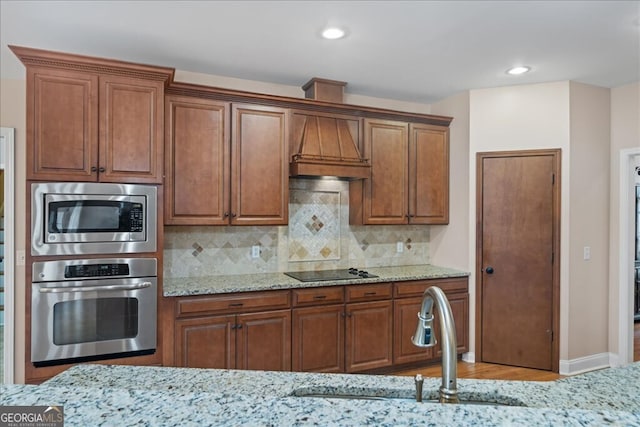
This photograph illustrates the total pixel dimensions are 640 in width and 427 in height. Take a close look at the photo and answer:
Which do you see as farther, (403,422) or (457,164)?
(457,164)

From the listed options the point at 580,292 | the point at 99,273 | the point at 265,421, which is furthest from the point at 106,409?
the point at 580,292

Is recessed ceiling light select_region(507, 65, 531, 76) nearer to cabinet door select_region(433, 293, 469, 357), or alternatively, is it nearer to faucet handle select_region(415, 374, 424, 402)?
cabinet door select_region(433, 293, 469, 357)

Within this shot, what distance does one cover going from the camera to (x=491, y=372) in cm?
378

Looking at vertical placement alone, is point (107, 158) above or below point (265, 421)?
above

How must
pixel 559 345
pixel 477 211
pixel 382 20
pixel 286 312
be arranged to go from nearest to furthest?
pixel 382 20 < pixel 286 312 < pixel 559 345 < pixel 477 211

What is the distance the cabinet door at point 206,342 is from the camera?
9.84ft

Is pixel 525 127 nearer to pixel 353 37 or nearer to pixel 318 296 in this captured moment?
pixel 353 37

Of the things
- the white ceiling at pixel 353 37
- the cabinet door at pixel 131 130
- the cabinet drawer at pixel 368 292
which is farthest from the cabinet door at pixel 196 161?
the cabinet drawer at pixel 368 292

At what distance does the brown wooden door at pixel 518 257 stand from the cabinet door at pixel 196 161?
2518mm

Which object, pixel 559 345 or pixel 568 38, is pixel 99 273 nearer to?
pixel 568 38

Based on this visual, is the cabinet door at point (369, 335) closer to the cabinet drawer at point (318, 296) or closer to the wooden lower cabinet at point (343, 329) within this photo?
the wooden lower cabinet at point (343, 329)

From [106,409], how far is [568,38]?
3.40 m

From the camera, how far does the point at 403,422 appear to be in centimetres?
66

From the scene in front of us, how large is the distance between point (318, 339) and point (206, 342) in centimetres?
92
